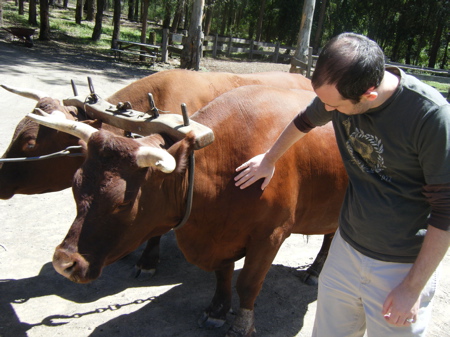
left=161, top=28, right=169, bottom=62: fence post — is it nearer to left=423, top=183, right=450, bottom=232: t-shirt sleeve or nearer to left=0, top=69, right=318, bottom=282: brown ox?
left=0, top=69, right=318, bottom=282: brown ox

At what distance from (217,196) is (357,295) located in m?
1.22

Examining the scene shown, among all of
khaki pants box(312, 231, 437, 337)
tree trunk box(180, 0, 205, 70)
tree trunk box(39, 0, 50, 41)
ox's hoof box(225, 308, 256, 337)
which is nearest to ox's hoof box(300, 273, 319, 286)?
ox's hoof box(225, 308, 256, 337)

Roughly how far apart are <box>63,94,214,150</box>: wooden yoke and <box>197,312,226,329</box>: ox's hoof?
5.93 ft

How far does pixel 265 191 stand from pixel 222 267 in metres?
0.91

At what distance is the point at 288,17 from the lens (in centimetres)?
3950

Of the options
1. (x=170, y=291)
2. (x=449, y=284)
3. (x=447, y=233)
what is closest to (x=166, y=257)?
(x=170, y=291)

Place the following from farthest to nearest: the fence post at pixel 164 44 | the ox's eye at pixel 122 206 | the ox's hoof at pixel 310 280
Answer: the fence post at pixel 164 44
the ox's hoof at pixel 310 280
the ox's eye at pixel 122 206

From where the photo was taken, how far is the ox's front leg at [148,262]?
4.64m

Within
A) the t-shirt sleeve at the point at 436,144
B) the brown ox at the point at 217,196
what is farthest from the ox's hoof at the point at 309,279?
the t-shirt sleeve at the point at 436,144

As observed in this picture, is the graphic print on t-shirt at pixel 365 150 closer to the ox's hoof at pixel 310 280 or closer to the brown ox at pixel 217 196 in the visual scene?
the brown ox at pixel 217 196

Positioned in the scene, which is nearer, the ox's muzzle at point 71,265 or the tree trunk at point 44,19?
the ox's muzzle at point 71,265

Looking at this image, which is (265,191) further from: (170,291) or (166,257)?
(166,257)

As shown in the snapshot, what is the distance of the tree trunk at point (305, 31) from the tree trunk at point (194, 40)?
3654 mm

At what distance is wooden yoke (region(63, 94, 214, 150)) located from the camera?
9.41 feet
